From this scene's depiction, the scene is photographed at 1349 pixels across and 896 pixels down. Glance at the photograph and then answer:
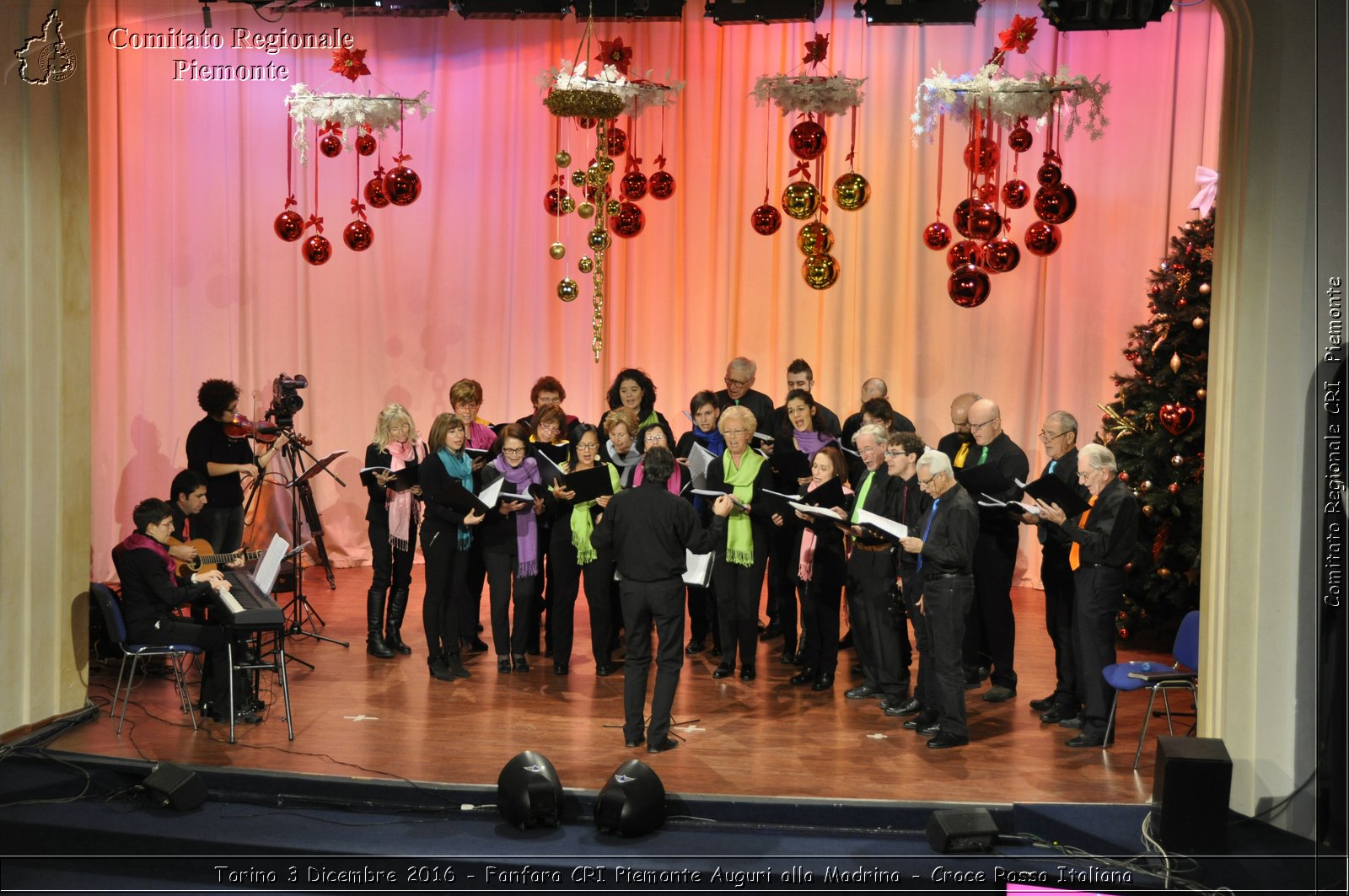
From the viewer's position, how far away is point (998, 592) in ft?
25.0

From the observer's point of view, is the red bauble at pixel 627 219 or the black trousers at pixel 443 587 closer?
the black trousers at pixel 443 587

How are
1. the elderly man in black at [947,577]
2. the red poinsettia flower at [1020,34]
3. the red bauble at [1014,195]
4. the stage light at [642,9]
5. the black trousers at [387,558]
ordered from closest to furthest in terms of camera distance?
the elderly man in black at [947,577] → the red poinsettia flower at [1020,34] → the red bauble at [1014,195] → the stage light at [642,9] → the black trousers at [387,558]

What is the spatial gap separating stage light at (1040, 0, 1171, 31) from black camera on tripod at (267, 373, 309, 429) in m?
5.89

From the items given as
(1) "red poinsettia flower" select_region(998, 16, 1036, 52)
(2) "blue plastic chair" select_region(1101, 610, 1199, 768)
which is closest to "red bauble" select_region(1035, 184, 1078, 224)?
(1) "red poinsettia flower" select_region(998, 16, 1036, 52)

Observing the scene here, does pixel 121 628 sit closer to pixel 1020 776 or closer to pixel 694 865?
pixel 694 865

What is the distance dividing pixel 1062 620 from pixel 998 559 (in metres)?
0.55

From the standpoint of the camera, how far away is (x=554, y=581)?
798 centimetres

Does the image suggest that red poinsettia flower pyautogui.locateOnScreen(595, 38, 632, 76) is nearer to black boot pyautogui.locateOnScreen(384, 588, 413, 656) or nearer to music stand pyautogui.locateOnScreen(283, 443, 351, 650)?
music stand pyautogui.locateOnScreen(283, 443, 351, 650)

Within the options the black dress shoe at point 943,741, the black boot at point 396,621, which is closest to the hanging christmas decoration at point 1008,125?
the black dress shoe at point 943,741

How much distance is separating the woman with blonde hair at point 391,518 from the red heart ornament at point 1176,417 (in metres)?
4.69

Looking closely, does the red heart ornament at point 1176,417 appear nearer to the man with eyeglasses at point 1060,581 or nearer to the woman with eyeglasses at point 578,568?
the man with eyeglasses at point 1060,581

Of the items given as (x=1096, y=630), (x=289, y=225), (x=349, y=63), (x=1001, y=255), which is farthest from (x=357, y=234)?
(x=1096, y=630)

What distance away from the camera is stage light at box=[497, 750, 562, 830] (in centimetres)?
572

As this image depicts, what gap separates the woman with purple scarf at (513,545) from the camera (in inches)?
310
